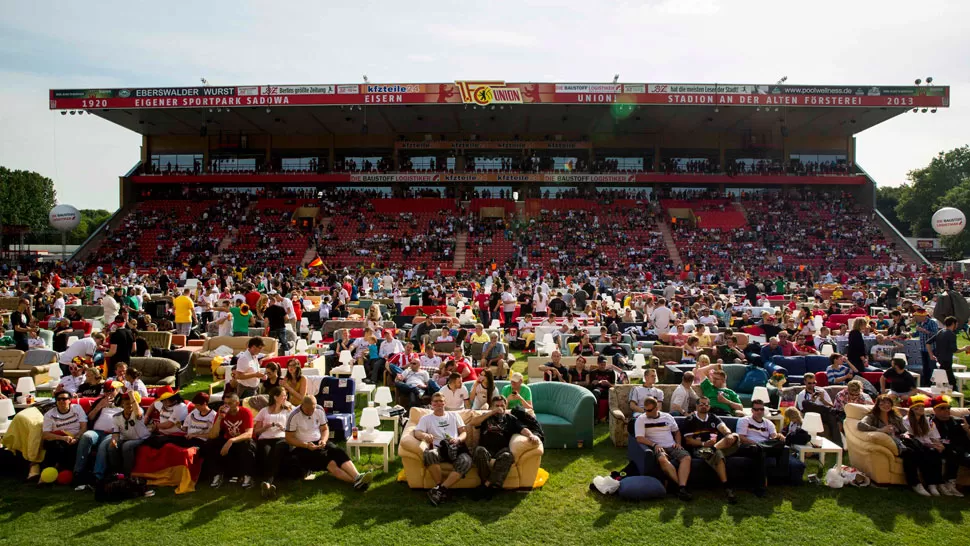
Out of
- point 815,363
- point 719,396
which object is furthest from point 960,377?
point 719,396

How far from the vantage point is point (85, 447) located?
6652mm

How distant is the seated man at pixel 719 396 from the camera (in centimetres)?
786

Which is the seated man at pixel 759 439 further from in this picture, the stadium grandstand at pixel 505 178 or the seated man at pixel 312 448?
the stadium grandstand at pixel 505 178

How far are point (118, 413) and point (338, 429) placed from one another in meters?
2.36

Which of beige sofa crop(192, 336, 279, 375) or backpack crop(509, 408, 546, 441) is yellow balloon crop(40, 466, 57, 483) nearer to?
beige sofa crop(192, 336, 279, 375)

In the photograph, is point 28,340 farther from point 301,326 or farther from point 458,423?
point 458,423

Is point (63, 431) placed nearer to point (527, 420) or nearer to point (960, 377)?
point (527, 420)

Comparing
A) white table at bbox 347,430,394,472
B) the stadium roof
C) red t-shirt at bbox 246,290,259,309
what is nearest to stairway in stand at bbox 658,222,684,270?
the stadium roof

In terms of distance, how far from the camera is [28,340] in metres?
11.3

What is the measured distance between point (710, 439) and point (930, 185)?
229 feet

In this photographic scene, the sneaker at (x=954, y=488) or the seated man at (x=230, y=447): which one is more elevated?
the seated man at (x=230, y=447)

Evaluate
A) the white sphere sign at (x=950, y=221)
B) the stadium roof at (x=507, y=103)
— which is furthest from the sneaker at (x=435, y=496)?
the white sphere sign at (x=950, y=221)

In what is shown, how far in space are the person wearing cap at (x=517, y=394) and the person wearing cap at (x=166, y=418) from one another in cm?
352

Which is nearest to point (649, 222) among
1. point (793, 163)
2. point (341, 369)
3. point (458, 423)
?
point (793, 163)
